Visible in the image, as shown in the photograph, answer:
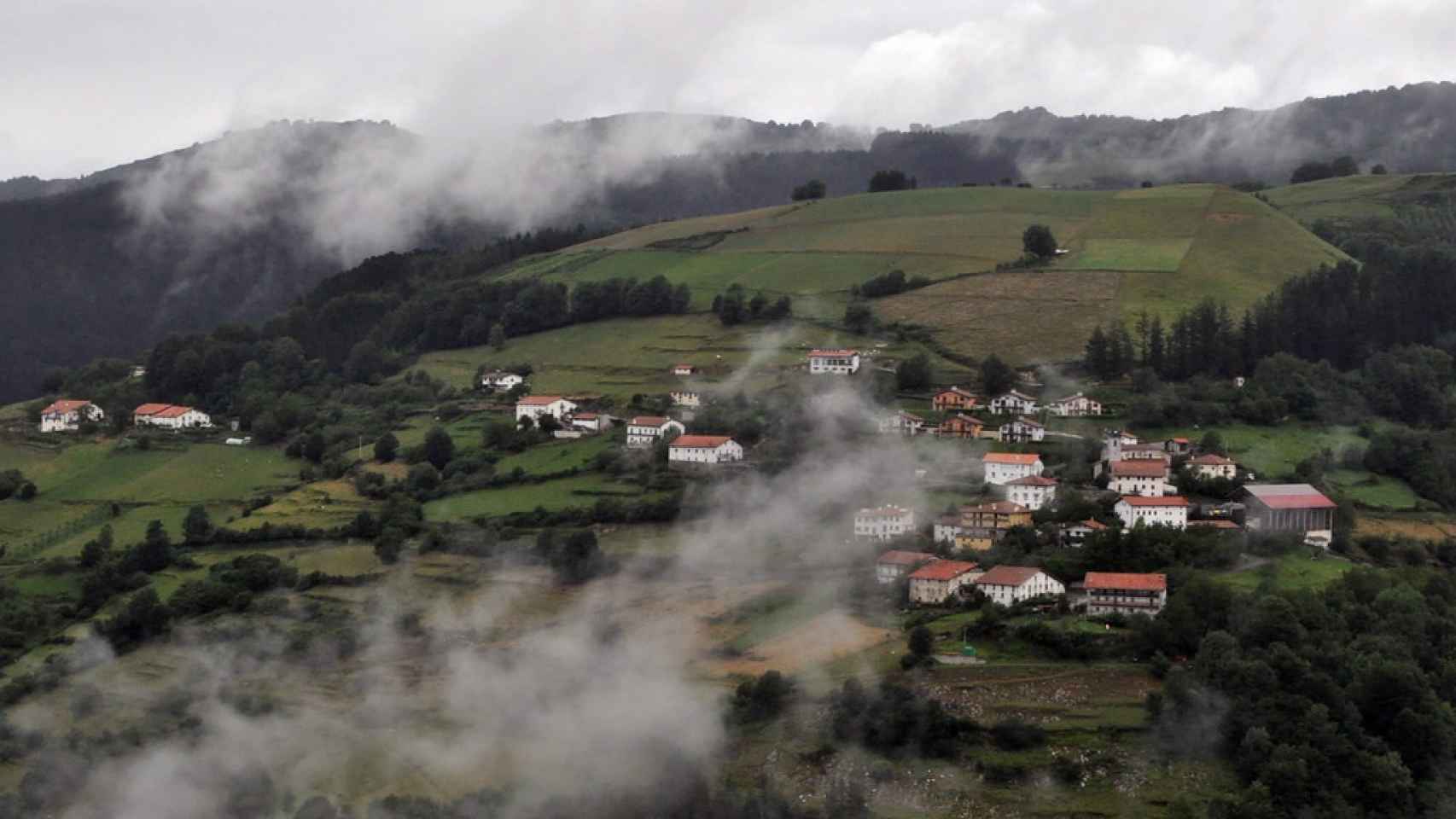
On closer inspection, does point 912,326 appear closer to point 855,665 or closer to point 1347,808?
point 855,665

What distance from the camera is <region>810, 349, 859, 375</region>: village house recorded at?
55.0m

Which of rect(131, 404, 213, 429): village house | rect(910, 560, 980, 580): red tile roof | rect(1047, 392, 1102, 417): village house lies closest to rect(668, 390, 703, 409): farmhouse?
rect(1047, 392, 1102, 417): village house

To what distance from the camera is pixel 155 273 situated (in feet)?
306

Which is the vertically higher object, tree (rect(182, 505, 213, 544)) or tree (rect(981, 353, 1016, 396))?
tree (rect(981, 353, 1016, 396))

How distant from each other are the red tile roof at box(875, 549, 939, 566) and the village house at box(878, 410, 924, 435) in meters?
9.08

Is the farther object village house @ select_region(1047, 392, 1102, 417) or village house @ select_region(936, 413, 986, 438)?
village house @ select_region(1047, 392, 1102, 417)

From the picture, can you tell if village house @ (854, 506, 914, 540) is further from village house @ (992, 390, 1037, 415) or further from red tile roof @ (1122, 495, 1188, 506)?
village house @ (992, 390, 1037, 415)

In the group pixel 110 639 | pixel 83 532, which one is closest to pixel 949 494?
pixel 110 639

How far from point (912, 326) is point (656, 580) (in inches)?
801

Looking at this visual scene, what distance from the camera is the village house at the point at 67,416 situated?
6225 cm

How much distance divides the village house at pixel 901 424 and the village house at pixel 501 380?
1566 cm

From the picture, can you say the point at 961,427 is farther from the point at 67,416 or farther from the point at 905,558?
the point at 67,416

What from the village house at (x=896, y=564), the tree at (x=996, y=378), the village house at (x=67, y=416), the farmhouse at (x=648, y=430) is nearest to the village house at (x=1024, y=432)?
the tree at (x=996, y=378)

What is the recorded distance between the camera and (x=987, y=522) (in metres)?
41.8
